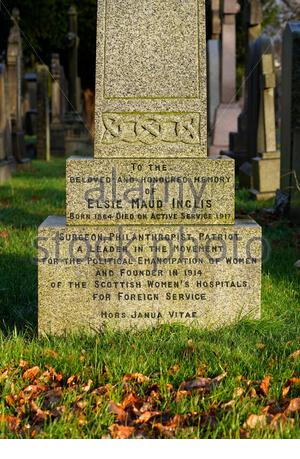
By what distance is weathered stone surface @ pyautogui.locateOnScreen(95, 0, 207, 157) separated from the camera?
481cm

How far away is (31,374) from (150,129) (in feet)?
5.99

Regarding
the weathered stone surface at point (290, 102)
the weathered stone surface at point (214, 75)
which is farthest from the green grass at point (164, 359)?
the weathered stone surface at point (214, 75)

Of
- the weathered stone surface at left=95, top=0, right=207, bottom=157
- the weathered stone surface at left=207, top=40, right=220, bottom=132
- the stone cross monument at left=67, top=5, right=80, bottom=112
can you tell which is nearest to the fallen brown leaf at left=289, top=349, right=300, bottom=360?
the weathered stone surface at left=95, top=0, right=207, bottom=157

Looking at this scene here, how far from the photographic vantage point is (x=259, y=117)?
40.1 feet

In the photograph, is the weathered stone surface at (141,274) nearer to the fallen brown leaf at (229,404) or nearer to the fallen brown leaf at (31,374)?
the fallen brown leaf at (31,374)

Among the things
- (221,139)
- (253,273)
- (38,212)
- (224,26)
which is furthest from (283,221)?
(224,26)

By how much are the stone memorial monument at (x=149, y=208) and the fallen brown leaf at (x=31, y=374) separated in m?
0.76

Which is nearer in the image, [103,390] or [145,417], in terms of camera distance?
[145,417]

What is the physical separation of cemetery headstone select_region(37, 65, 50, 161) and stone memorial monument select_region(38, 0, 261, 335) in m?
14.0

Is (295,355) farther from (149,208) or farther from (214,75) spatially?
(214,75)

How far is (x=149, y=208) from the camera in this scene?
187 inches

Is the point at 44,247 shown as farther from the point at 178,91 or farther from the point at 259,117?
the point at 259,117

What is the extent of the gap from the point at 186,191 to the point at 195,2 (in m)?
1.29

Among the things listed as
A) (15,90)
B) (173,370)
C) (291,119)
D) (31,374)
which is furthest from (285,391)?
(15,90)
